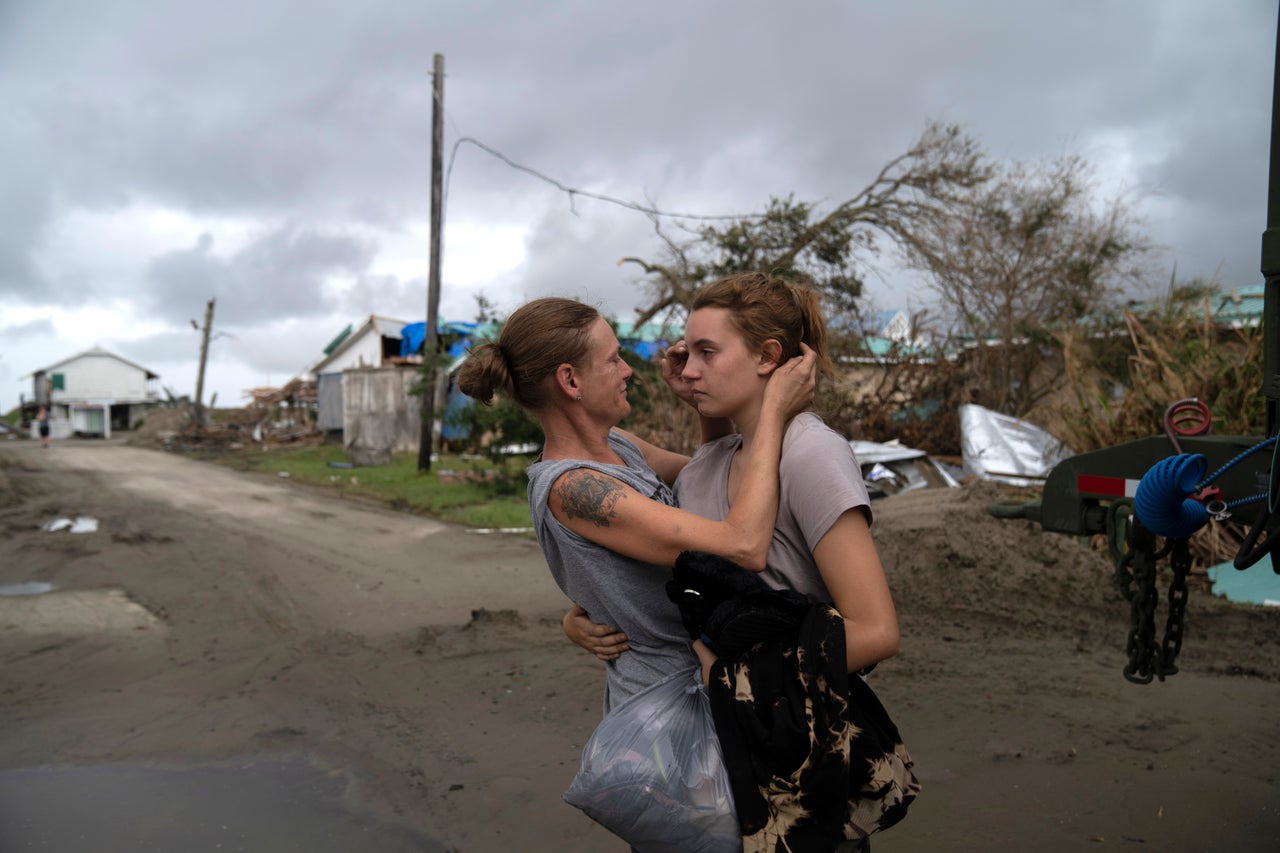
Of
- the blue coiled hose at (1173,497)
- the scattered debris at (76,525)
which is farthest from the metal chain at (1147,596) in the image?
the scattered debris at (76,525)

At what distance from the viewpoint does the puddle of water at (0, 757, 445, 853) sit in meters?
3.63

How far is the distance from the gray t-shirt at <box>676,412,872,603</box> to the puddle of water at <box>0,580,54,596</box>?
7.75 metres

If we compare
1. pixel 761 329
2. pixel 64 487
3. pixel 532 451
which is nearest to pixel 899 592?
pixel 761 329

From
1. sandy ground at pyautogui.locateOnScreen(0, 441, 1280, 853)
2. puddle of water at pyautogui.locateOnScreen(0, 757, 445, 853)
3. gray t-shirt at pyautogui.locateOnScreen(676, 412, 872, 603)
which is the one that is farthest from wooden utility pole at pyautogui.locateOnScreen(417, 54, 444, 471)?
gray t-shirt at pyautogui.locateOnScreen(676, 412, 872, 603)

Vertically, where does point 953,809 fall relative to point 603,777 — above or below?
below

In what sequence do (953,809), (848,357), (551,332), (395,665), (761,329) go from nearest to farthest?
1. (761,329)
2. (551,332)
3. (953,809)
4. (395,665)
5. (848,357)

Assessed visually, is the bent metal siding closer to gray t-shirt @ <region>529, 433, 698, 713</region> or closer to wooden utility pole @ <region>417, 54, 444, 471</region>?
wooden utility pole @ <region>417, 54, 444, 471</region>

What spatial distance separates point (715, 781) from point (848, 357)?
41.2 feet

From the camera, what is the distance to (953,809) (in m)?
3.78

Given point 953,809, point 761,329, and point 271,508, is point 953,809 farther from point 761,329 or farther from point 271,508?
point 271,508

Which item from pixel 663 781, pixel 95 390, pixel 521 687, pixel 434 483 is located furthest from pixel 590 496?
pixel 95 390

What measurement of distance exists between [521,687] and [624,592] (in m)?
3.55

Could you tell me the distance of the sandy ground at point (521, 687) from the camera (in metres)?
3.82

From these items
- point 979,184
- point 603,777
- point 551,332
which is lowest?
point 603,777
